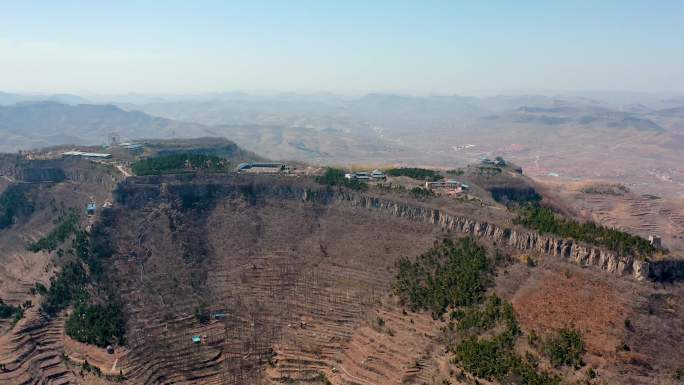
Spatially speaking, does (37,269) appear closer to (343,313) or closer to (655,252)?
(343,313)

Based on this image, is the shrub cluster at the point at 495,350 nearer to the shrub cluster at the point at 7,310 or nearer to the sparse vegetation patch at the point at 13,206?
the shrub cluster at the point at 7,310

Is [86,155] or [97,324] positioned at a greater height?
[86,155]

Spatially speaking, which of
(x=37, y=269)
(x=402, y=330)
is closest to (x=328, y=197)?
(x=402, y=330)

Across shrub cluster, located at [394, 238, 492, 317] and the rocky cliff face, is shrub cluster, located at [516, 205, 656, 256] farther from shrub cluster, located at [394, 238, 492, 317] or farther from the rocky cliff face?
shrub cluster, located at [394, 238, 492, 317]

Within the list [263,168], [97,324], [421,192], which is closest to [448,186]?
[421,192]

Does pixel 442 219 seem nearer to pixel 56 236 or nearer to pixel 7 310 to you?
pixel 56 236
